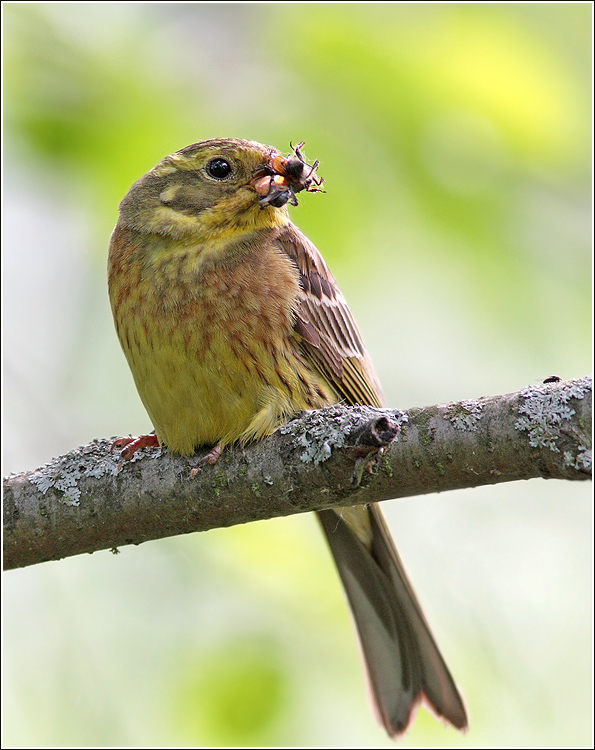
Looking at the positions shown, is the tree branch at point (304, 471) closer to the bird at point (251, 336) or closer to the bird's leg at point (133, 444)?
the bird's leg at point (133, 444)

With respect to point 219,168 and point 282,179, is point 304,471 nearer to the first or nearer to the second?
point 282,179

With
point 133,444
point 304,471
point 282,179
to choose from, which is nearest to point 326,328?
point 282,179

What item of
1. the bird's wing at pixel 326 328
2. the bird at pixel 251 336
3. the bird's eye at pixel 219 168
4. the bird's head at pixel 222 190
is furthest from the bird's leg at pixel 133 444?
the bird's eye at pixel 219 168

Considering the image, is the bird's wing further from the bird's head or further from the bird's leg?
the bird's leg

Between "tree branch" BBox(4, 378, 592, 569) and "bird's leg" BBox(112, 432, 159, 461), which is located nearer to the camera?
"tree branch" BBox(4, 378, 592, 569)

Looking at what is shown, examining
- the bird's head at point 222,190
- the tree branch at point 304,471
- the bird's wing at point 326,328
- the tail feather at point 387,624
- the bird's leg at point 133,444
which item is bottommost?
the tail feather at point 387,624

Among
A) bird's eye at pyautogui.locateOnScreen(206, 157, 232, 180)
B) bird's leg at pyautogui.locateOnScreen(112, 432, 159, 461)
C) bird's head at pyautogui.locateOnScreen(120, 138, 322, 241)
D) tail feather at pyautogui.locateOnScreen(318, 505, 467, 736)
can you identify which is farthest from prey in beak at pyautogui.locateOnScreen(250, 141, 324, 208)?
tail feather at pyautogui.locateOnScreen(318, 505, 467, 736)
